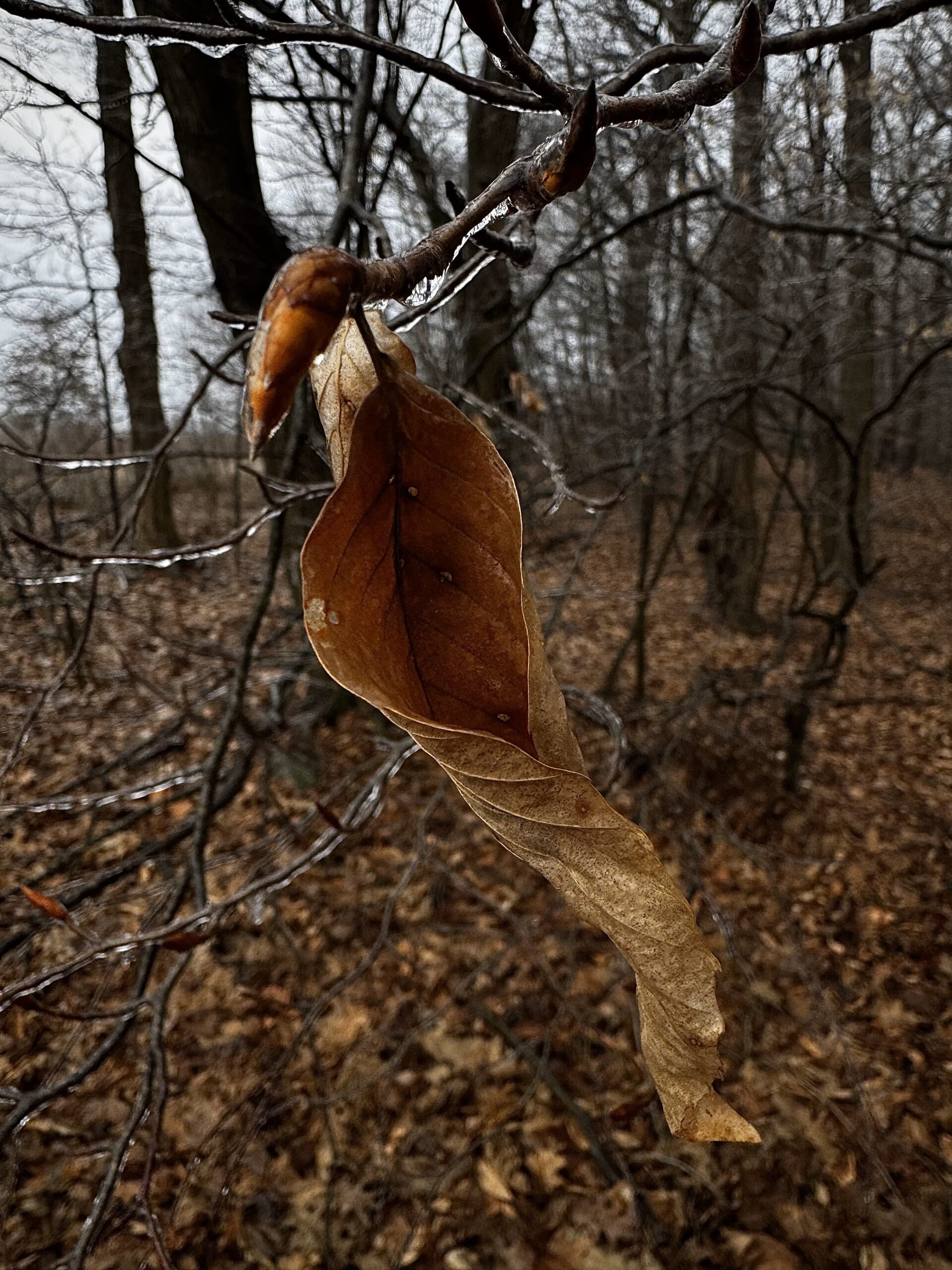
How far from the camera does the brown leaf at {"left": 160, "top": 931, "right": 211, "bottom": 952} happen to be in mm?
918

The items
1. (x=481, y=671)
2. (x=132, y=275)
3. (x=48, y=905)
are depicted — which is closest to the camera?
(x=481, y=671)

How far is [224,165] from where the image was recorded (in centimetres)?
302

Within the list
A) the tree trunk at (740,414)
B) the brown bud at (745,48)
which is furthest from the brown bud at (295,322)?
the tree trunk at (740,414)

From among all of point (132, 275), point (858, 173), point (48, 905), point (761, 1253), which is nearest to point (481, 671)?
point (48, 905)

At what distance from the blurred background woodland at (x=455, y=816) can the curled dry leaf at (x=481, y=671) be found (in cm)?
18

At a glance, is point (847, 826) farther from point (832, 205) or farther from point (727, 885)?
point (832, 205)

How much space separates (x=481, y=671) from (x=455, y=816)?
3636mm

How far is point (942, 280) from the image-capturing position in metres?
4.06

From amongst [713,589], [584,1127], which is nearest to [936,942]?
[584,1127]

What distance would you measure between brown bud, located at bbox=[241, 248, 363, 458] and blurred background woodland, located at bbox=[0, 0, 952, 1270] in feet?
0.82

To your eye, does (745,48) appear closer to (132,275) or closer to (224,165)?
(224,165)

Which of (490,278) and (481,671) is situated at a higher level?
(490,278)

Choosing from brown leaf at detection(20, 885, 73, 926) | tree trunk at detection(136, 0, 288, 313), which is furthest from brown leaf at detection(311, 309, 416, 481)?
tree trunk at detection(136, 0, 288, 313)

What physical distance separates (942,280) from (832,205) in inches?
29.9
